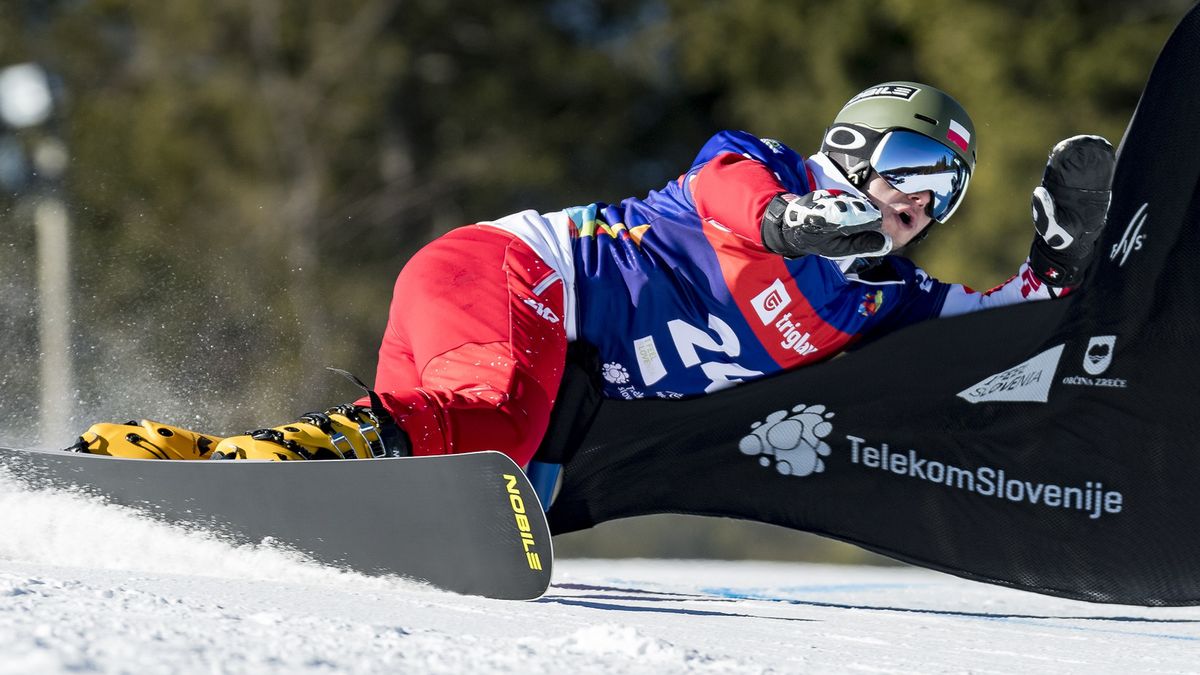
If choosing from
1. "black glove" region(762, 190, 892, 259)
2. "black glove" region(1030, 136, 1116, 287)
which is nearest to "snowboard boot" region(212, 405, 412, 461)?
"black glove" region(762, 190, 892, 259)

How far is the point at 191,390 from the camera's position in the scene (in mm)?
3686

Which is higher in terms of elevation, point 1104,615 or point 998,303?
point 998,303

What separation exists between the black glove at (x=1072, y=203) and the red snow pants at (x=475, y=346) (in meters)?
1.03

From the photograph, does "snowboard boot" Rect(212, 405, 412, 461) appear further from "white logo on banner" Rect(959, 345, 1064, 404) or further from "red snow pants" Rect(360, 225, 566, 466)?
"white logo on banner" Rect(959, 345, 1064, 404)

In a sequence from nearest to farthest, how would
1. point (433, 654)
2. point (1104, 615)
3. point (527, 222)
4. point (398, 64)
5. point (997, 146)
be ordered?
point (433, 654), point (527, 222), point (1104, 615), point (997, 146), point (398, 64)

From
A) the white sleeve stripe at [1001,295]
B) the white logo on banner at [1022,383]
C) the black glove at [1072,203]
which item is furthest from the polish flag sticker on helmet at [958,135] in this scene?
the white logo on banner at [1022,383]

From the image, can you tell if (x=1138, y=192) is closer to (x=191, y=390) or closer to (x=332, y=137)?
(x=191, y=390)

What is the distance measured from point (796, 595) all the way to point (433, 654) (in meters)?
1.78

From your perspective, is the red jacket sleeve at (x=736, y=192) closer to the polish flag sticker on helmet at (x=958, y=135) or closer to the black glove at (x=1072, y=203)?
the polish flag sticker on helmet at (x=958, y=135)

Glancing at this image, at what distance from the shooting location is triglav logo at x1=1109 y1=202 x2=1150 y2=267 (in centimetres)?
300

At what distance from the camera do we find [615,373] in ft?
9.67

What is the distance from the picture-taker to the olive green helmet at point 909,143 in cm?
269

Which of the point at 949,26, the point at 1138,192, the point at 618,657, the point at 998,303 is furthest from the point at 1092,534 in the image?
the point at 949,26

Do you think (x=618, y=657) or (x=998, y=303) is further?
→ (x=998, y=303)
